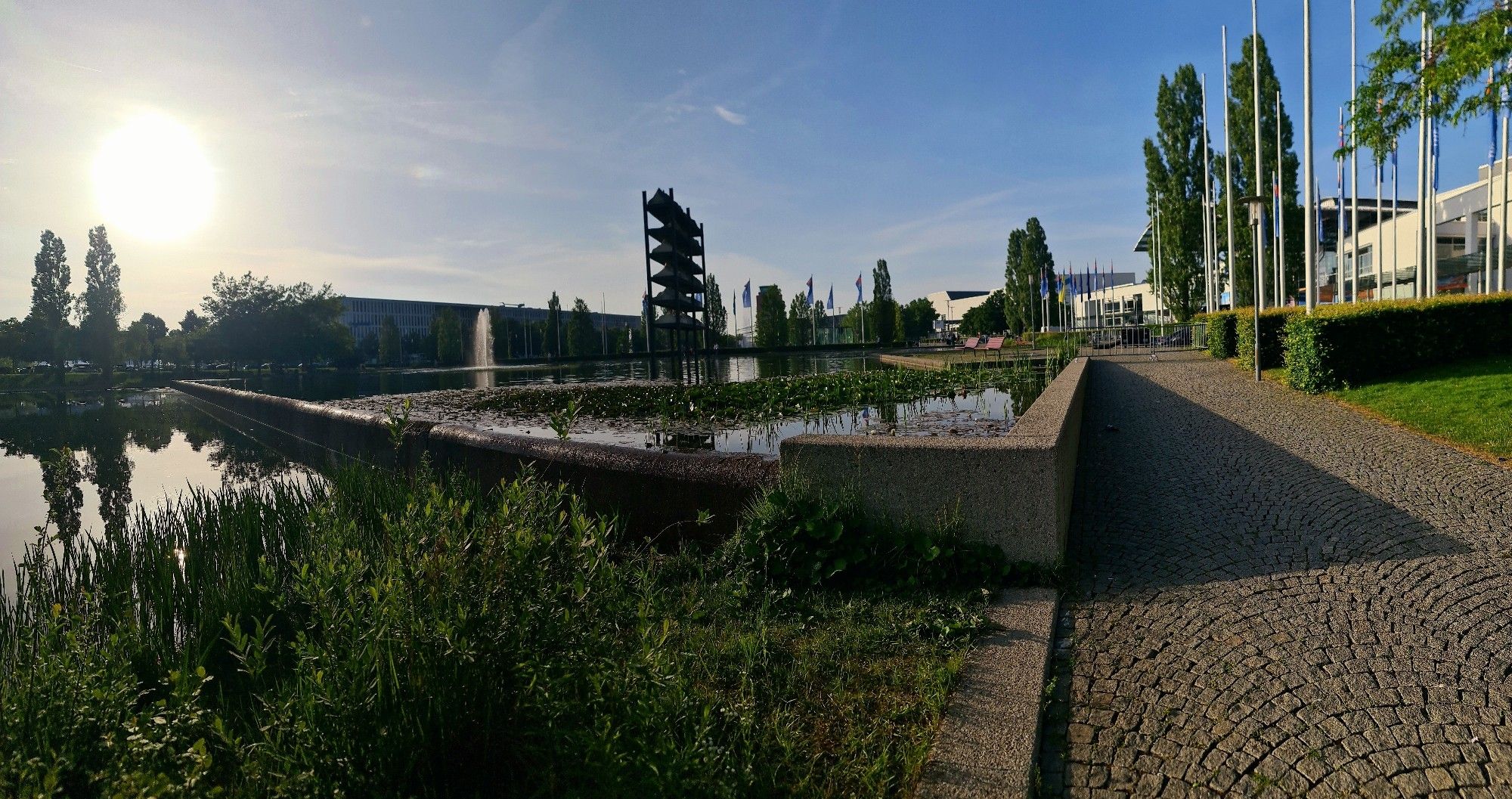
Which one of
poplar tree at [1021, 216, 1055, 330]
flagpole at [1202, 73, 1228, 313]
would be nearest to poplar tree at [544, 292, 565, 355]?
poplar tree at [1021, 216, 1055, 330]

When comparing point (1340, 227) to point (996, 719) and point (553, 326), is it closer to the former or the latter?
point (996, 719)

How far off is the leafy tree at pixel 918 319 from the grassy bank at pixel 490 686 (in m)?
81.7

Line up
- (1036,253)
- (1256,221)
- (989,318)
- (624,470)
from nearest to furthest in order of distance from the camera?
(624,470), (1256,221), (1036,253), (989,318)

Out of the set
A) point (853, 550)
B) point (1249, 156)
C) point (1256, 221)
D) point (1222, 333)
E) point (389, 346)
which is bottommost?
point (853, 550)

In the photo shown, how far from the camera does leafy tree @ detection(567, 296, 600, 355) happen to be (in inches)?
2849

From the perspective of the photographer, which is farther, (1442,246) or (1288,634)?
(1442,246)

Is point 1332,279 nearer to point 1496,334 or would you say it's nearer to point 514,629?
point 1496,334

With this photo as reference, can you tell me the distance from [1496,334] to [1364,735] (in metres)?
15.2

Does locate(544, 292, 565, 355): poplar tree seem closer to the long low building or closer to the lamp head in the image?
the long low building

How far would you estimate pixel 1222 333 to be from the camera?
20.5 metres

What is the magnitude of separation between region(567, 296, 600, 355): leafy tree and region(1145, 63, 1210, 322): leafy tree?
49.2 metres

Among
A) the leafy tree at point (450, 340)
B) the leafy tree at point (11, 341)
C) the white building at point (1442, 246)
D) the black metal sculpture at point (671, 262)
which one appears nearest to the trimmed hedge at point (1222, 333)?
the black metal sculpture at point (671, 262)

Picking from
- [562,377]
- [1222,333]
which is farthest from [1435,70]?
[562,377]

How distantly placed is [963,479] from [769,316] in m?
67.1
